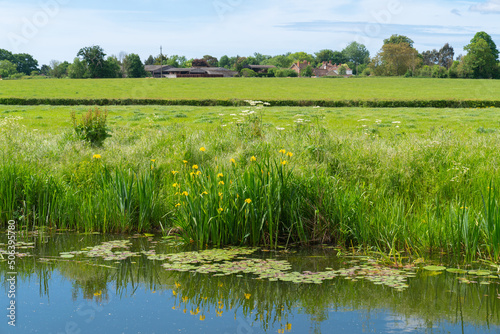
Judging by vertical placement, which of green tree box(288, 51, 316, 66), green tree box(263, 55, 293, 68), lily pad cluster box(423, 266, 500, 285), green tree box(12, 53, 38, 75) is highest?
green tree box(288, 51, 316, 66)

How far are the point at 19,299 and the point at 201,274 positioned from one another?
196 cm

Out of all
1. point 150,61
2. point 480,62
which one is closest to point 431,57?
point 480,62

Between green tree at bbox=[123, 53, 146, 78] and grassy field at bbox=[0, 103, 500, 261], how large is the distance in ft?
306

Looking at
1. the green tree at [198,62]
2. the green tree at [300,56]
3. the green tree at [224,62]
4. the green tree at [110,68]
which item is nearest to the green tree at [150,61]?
the green tree at [198,62]

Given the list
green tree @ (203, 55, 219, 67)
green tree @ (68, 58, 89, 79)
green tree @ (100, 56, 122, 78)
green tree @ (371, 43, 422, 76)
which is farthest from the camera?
green tree @ (203, 55, 219, 67)

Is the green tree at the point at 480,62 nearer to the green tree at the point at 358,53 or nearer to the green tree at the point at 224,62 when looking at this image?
the green tree at the point at 358,53

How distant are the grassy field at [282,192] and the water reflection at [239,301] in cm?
87

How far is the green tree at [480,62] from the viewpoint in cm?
9238

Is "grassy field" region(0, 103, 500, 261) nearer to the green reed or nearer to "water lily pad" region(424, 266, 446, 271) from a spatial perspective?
the green reed

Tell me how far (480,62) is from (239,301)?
328 ft

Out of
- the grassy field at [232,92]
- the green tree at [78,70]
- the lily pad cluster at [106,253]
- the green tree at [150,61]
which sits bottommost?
the lily pad cluster at [106,253]

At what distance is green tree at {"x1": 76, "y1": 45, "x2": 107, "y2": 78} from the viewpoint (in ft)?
291

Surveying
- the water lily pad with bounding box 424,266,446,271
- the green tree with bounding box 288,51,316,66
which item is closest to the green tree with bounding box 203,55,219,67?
the green tree with bounding box 288,51,316,66

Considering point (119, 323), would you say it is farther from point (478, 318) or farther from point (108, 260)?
point (478, 318)
